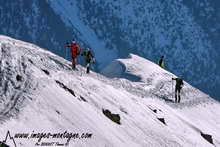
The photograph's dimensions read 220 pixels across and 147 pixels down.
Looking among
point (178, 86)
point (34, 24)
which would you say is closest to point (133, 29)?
point (34, 24)

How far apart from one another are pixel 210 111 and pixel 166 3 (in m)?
110

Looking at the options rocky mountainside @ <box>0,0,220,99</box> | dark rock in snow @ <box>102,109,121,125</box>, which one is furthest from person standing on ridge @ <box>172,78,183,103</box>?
rocky mountainside @ <box>0,0,220,99</box>

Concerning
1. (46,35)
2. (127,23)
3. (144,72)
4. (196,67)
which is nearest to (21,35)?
(46,35)

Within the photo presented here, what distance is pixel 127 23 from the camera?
14012 cm

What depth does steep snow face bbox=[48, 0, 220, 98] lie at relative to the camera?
12888 centimetres

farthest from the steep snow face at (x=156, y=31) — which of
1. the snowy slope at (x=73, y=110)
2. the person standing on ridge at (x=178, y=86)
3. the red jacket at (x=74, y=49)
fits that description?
the snowy slope at (x=73, y=110)

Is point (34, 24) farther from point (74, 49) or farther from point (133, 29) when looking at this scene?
point (74, 49)

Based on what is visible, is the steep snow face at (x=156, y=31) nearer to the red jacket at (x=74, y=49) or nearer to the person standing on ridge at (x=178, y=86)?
the person standing on ridge at (x=178, y=86)

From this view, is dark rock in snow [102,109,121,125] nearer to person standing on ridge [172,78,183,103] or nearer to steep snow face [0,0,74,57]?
person standing on ridge [172,78,183,103]

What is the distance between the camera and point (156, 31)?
13988 cm

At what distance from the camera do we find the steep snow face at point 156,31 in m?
129

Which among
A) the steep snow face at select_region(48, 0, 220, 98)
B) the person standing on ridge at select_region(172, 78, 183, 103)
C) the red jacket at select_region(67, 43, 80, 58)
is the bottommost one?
the steep snow face at select_region(48, 0, 220, 98)

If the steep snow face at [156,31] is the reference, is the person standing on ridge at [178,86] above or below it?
above

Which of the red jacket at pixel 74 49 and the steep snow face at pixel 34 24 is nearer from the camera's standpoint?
the red jacket at pixel 74 49
